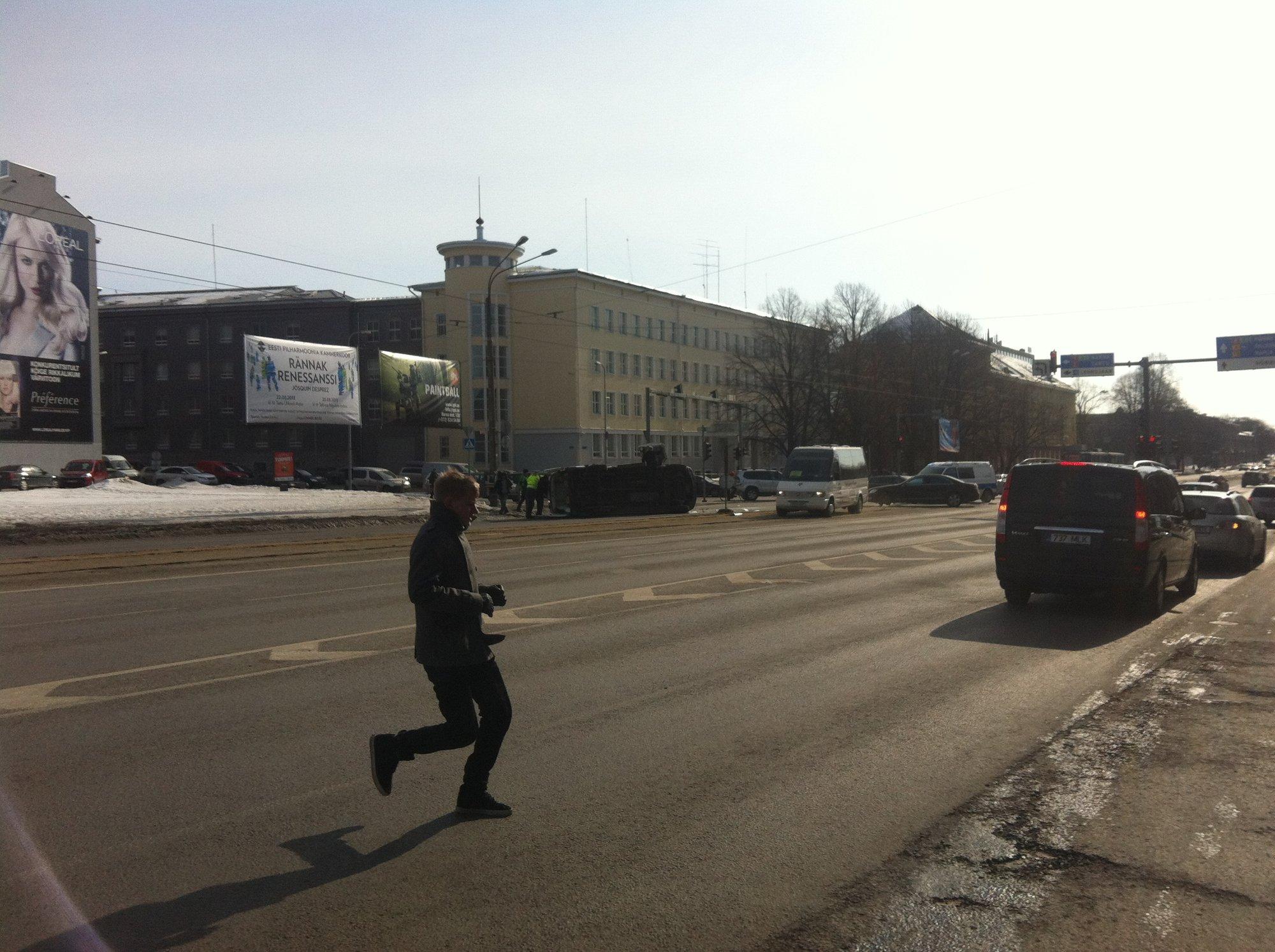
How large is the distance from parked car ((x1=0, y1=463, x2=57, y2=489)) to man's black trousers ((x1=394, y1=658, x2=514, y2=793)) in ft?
139

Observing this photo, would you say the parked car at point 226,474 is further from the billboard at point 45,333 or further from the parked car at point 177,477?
the billboard at point 45,333

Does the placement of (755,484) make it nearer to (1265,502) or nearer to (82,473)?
(1265,502)

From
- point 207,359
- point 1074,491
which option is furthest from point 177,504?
point 207,359

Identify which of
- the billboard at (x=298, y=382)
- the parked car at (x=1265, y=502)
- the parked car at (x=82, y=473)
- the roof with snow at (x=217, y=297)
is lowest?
the parked car at (x=1265, y=502)

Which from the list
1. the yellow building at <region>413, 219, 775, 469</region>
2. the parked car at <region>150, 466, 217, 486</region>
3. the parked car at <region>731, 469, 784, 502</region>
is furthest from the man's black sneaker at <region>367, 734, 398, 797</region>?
the yellow building at <region>413, 219, 775, 469</region>

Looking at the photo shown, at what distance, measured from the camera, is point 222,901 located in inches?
173

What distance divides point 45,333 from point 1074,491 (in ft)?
154

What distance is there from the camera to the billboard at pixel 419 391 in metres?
60.9

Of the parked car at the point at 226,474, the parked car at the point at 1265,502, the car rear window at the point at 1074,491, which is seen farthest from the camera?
the parked car at the point at 226,474

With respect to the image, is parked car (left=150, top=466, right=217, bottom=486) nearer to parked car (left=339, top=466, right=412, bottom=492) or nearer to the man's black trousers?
parked car (left=339, top=466, right=412, bottom=492)

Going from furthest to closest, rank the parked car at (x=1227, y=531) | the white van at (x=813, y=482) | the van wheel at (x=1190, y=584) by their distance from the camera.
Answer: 1. the white van at (x=813, y=482)
2. the parked car at (x=1227, y=531)
3. the van wheel at (x=1190, y=584)

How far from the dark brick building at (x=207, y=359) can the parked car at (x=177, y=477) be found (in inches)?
854

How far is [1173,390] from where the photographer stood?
14512 centimetres

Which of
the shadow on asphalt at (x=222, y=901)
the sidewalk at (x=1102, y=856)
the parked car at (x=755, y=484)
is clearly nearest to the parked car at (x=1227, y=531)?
the sidewalk at (x=1102, y=856)
